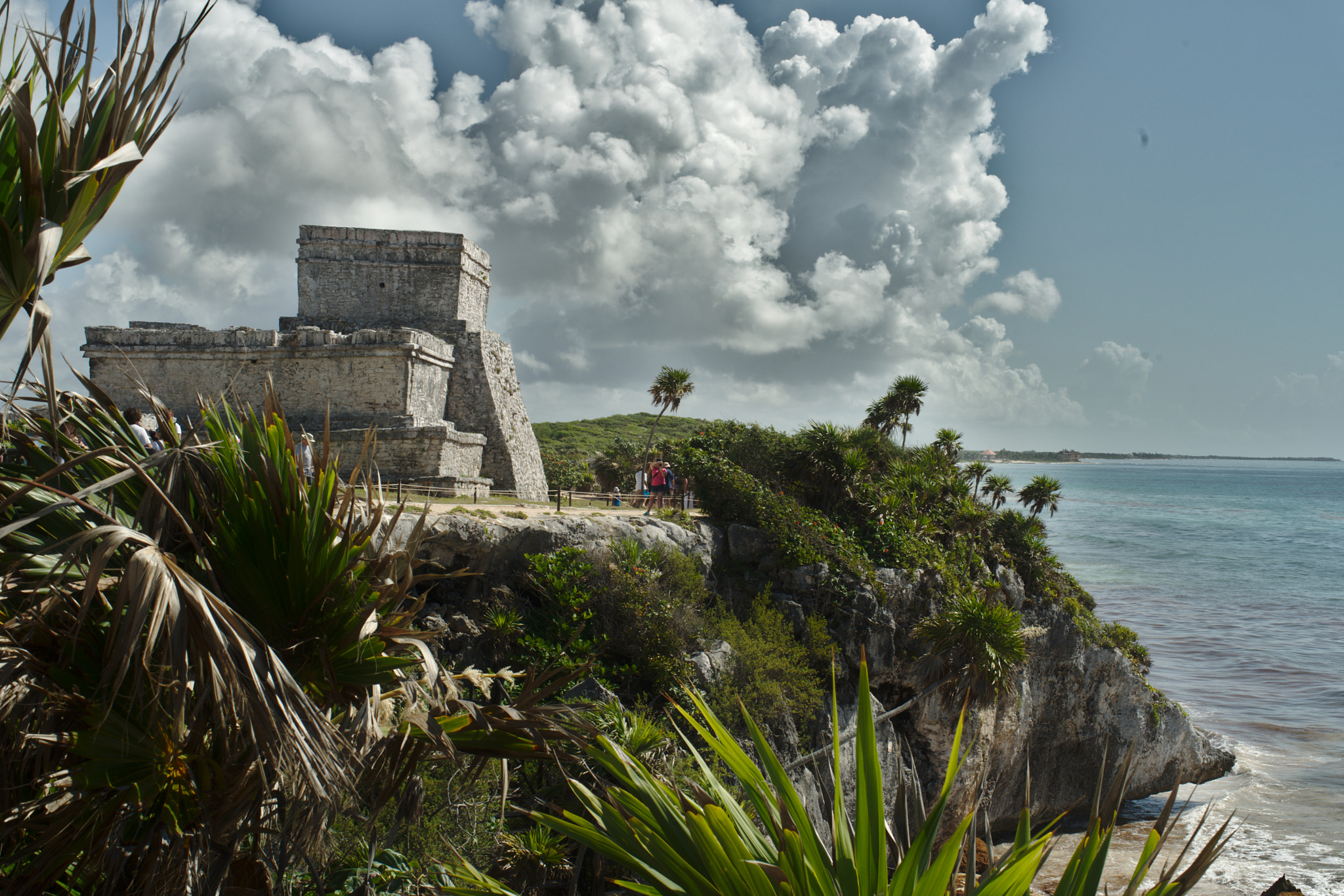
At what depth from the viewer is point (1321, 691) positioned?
20.8 m

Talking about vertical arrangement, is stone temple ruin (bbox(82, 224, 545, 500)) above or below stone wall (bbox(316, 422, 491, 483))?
above

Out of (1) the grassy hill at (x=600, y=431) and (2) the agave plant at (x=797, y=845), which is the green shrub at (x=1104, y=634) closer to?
(2) the agave plant at (x=797, y=845)

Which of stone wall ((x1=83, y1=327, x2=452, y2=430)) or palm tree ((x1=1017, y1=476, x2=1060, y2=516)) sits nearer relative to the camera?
stone wall ((x1=83, y1=327, x2=452, y2=430))

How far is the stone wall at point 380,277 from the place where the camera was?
1822 cm

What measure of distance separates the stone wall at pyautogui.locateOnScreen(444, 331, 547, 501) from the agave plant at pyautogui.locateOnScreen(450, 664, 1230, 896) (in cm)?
1516

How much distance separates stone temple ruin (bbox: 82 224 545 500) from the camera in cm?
1516

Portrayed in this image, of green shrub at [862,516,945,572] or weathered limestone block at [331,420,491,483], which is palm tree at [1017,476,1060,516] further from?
weathered limestone block at [331,420,491,483]

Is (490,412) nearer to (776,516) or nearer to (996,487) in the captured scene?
(776,516)

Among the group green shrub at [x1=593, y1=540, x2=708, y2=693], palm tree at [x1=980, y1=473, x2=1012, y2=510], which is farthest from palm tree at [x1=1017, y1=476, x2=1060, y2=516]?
green shrub at [x1=593, y1=540, x2=708, y2=693]

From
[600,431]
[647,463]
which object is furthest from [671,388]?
[600,431]

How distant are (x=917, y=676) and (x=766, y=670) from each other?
3330mm

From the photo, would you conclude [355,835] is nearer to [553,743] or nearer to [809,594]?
[553,743]

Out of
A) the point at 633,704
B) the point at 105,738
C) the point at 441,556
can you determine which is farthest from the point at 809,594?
the point at 105,738

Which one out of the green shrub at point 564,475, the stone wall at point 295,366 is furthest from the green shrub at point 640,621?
the green shrub at point 564,475
